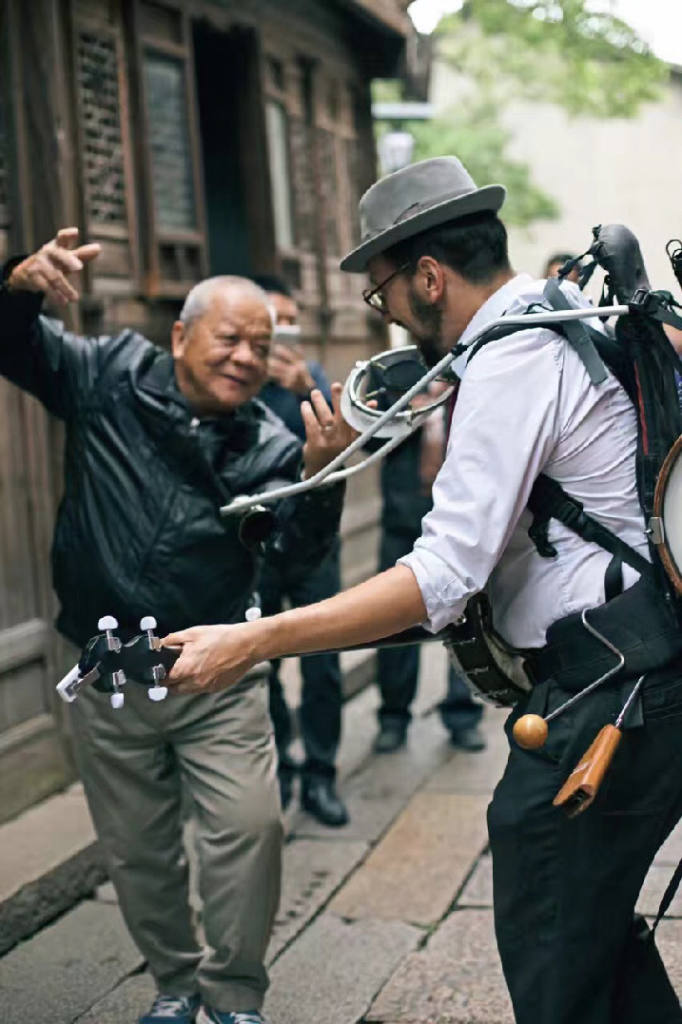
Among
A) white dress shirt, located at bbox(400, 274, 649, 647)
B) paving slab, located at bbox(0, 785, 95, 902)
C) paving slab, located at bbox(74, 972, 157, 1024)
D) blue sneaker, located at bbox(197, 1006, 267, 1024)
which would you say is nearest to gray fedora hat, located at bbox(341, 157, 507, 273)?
white dress shirt, located at bbox(400, 274, 649, 647)

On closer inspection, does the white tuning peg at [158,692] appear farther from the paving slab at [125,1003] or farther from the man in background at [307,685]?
the man in background at [307,685]

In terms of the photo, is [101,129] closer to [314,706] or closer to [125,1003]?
[314,706]

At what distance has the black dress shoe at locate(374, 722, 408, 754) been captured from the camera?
7293 millimetres

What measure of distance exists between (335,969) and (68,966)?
0.91 meters

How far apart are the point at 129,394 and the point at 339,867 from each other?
2.43 meters

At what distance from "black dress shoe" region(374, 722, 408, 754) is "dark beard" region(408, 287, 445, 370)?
175 inches

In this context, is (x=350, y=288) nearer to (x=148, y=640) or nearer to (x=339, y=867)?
(x=339, y=867)

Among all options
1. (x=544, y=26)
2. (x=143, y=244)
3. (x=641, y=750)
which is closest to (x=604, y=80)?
(x=544, y=26)

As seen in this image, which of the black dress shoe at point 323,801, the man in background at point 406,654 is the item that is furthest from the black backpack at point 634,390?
the man in background at point 406,654

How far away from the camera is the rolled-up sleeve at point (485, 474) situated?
2.65 meters

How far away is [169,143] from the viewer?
26.1ft

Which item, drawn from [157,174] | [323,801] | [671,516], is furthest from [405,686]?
[671,516]

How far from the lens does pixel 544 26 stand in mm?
19547

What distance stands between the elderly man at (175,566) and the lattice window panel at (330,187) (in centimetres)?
677
